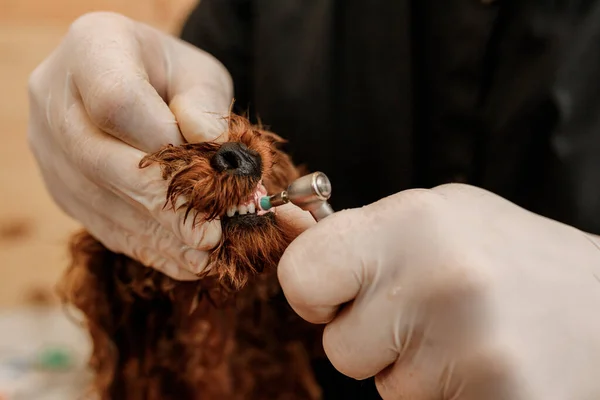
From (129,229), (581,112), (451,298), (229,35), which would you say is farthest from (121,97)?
(581,112)

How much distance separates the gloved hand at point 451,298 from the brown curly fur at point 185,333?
0.18 metres

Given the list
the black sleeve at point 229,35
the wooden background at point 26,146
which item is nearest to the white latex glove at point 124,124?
the black sleeve at point 229,35

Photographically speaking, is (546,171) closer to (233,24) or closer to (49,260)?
(233,24)

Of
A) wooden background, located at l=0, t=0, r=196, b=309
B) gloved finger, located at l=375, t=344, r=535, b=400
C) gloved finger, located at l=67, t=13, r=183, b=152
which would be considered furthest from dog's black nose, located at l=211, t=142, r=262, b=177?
wooden background, located at l=0, t=0, r=196, b=309

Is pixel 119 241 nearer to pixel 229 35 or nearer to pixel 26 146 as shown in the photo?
pixel 229 35

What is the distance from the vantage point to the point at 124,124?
2.39ft

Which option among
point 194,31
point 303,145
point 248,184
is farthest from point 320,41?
point 248,184

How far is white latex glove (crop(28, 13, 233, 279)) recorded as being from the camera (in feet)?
2.38

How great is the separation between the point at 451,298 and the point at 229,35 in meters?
0.82

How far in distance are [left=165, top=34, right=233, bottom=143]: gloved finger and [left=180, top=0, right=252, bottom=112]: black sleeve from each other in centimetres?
25

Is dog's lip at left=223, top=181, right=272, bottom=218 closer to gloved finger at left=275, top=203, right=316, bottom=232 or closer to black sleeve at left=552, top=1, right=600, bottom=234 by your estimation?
gloved finger at left=275, top=203, right=316, bottom=232

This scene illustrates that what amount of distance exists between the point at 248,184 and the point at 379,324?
0.21 metres

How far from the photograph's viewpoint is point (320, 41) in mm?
1103

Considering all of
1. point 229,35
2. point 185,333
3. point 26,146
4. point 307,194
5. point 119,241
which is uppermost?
point 307,194
